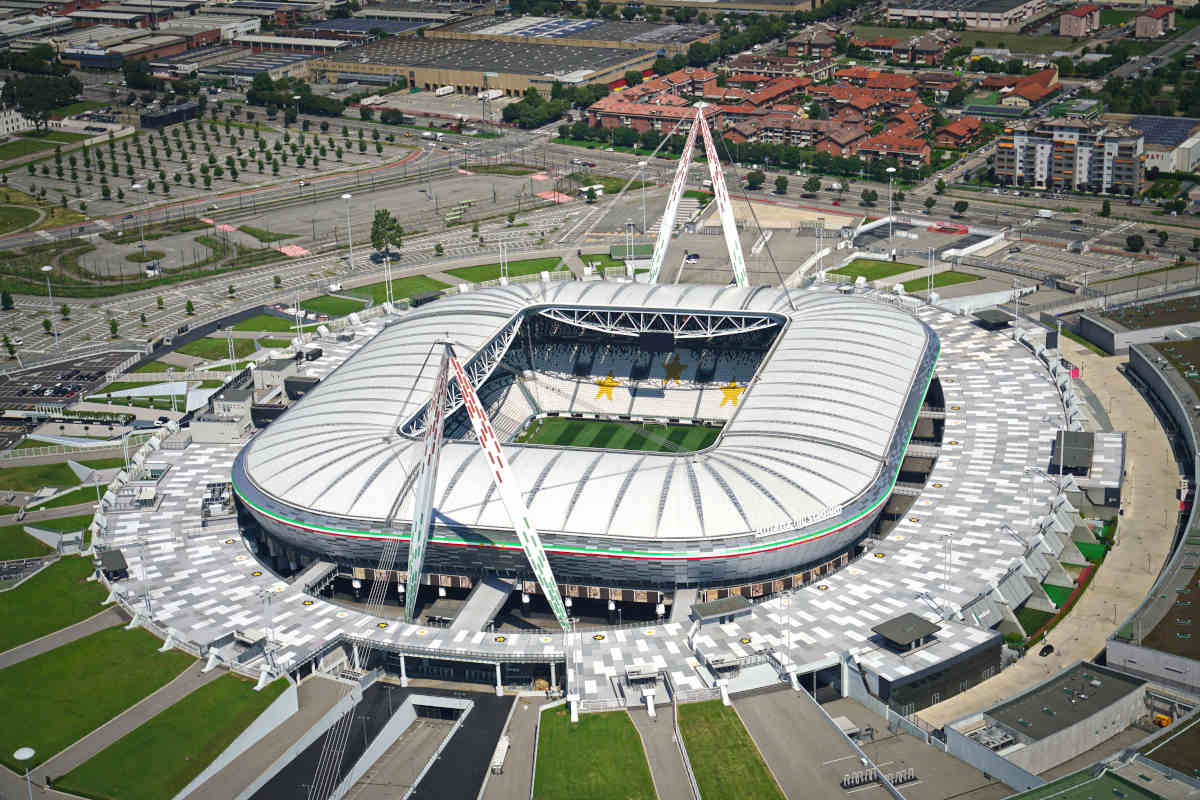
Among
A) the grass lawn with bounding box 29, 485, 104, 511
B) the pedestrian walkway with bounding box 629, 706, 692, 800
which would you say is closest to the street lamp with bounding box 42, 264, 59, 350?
the grass lawn with bounding box 29, 485, 104, 511

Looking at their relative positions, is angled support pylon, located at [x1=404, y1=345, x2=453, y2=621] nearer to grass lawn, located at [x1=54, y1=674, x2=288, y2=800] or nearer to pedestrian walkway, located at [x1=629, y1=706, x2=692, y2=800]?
grass lawn, located at [x1=54, y1=674, x2=288, y2=800]

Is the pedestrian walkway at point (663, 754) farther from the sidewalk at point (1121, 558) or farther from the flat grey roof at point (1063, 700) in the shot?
the flat grey roof at point (1063, 700)

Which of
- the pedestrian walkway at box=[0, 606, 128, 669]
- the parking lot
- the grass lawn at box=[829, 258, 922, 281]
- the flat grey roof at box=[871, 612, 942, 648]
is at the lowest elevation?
the pedestrian walkway at box=[0, 606, 128, 669]

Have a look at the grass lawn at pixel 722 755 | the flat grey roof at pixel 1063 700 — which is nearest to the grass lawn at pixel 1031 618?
the flat grey roof at pixel 1063 700

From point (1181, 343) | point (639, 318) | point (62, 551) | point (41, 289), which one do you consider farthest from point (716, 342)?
point (41, 289)

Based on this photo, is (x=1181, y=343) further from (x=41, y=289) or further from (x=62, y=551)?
(x=41, y=289)

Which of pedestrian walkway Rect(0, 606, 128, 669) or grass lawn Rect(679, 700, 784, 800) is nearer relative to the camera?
grass lawn Rect(679, 700, 784, 800)
